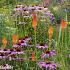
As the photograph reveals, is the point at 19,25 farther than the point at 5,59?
Yes

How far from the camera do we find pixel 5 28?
554 centimetres

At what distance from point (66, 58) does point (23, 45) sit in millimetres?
599

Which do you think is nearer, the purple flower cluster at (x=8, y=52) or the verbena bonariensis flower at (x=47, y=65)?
the verbena bonariensis flower at (x=47, y=65)

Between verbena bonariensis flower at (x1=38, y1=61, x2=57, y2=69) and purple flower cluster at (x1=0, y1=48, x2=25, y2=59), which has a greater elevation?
purple flower cluster at (x1=0, y1=48, x2=25, y2=59)

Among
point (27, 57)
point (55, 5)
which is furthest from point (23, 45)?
point (55, 5)

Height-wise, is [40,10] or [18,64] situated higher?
[40,10]

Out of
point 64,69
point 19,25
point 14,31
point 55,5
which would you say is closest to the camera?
point 64,69

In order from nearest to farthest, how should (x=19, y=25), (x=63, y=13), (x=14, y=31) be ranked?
1. (x=14, y=31)
2. (x=19, y=25)
3. (x=63, y=13)

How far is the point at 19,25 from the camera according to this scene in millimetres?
6016

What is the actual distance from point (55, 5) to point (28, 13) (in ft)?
7.89

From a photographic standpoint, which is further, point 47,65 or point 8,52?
point 8,52

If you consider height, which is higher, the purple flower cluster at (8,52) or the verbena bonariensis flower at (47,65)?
the purple flower cluster at (8,52)

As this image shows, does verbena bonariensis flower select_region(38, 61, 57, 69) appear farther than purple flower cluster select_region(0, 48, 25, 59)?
No

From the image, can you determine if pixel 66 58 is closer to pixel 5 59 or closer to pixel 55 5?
pixel 5 59
